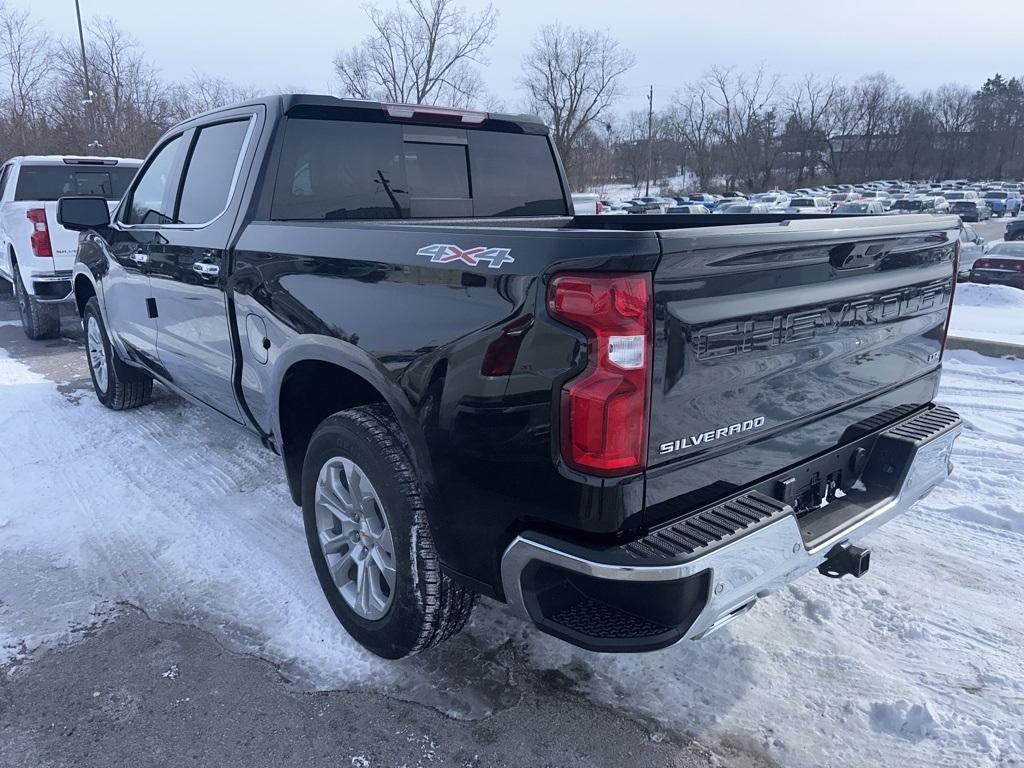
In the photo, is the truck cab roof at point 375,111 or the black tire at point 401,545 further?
the truck cab roof at point 375,111

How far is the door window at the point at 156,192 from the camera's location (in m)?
4.36

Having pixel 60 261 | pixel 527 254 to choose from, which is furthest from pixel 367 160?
pixel 60 261

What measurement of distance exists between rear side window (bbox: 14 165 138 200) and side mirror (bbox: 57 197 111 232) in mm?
4878

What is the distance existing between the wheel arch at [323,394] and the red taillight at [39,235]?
6.69 m

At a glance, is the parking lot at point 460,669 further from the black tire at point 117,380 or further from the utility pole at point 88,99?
the utility pole at point 88,99

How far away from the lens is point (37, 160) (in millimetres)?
9094

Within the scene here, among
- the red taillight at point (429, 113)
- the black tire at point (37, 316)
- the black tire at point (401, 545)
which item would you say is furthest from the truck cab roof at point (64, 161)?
the black tire at point (401, 545)

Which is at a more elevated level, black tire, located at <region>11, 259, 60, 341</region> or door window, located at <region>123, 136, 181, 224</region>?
door window, located at <region>123, 136, 181, 224</region>

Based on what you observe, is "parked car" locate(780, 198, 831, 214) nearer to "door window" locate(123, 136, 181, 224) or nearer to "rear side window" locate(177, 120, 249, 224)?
"door window" locate(123, 136, 181, 224)

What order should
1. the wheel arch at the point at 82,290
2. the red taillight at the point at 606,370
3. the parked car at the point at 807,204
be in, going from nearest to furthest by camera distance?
the red taillight at the point at 606,370, the wheel arch at the point at 82,290, the parked car at the point at 807,204

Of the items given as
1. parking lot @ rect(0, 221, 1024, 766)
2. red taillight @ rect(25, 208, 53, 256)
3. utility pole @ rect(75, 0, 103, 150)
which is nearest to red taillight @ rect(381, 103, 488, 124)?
parking lot @ rect(0, 221, 1024, 766)

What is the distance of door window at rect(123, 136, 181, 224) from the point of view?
436 cm

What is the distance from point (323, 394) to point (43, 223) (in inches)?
272

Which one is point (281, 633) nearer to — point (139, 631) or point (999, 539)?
point (139, 631)
